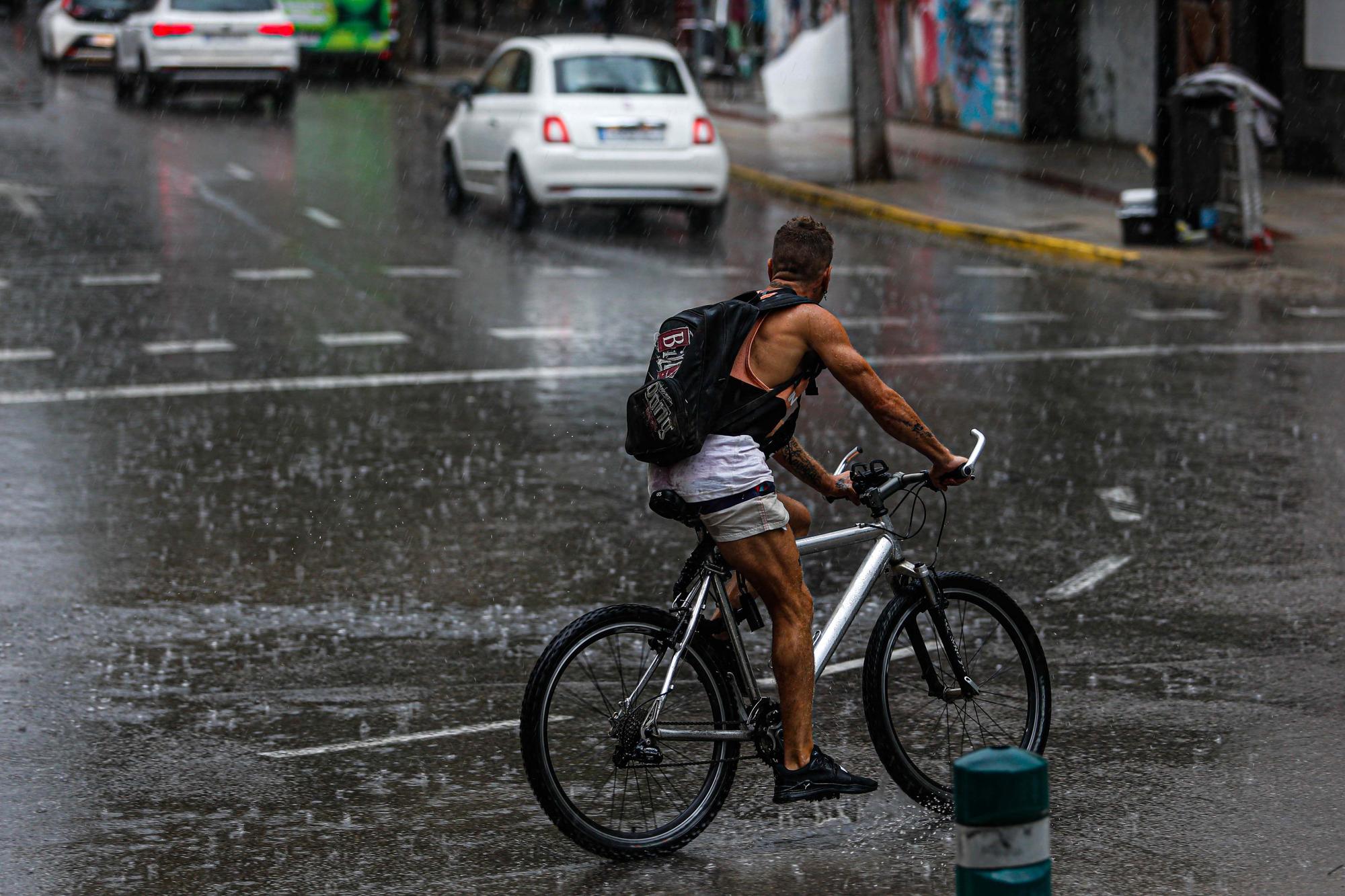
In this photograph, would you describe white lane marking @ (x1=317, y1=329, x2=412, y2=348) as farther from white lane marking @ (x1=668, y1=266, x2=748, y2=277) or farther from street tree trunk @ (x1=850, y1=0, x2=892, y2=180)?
street tree trunk @ (x1=850, y1=0, x2=892, y2=180)

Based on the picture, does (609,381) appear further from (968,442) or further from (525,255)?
(525,255)

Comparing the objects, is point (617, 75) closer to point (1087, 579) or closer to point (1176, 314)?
point (1176, 314)

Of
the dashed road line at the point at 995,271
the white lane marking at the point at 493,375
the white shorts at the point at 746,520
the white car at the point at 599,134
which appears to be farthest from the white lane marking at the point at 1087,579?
the white car at the point at 599,134

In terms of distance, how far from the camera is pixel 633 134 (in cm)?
1858

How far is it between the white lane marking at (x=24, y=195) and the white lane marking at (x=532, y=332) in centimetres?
732

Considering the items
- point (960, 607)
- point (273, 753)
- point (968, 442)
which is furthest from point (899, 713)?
point (968, 442)

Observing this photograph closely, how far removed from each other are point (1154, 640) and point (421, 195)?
606 inches

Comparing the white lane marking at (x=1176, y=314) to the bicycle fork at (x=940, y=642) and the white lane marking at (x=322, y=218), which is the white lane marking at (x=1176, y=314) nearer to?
the white lane marking at (x=322, y=218)

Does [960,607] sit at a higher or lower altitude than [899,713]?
higher

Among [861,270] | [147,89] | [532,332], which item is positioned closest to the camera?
[532,332]

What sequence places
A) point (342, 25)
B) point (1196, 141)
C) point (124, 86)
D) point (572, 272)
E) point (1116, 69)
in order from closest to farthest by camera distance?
point (572, 272), point (1196, 141), point (1116, 69), point (124, 86), point (342, 25)

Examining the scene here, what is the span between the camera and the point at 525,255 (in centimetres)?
1747

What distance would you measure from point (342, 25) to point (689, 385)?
33065 millimetres

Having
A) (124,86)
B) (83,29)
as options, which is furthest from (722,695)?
(83,29)
